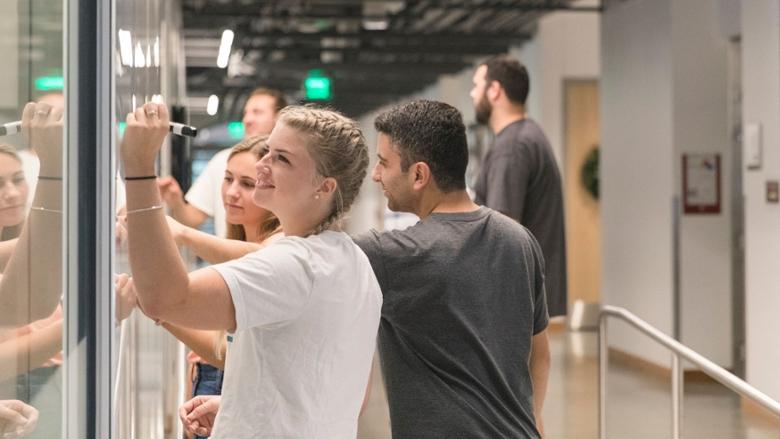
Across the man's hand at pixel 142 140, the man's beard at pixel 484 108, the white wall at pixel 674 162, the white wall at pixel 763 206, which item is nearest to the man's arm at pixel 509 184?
the man's beard at pixel 484 108

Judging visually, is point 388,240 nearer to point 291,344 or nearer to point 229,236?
point 291,344

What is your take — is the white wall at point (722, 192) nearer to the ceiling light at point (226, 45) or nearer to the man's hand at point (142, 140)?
the ceiling light at point (226, 45)

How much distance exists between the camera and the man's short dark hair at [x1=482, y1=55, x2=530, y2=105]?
4797 millimetres

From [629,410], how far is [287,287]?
6.31 m

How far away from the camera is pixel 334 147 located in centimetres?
187

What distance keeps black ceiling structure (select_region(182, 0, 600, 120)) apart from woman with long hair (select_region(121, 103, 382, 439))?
18.0 ft

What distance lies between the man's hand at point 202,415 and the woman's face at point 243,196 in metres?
0.51

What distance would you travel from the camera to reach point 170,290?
157 centimetres

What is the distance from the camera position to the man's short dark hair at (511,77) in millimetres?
4797

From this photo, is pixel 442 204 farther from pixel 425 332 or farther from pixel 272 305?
pixel 272 305

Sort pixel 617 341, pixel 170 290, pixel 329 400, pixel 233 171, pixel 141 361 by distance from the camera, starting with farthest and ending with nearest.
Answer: pixel 617 341 → pixel 141 361 → pixel 233 171 → pixel 329 400 → pixel 170 290

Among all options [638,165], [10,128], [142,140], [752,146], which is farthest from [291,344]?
[638,165]

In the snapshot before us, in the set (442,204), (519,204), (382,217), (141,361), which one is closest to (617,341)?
(519,204)

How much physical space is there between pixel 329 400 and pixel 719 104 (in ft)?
26.9
